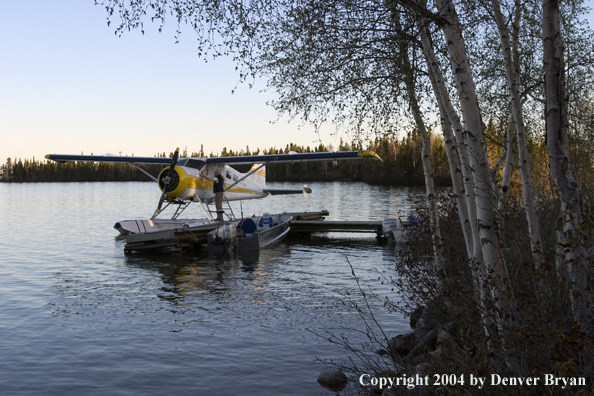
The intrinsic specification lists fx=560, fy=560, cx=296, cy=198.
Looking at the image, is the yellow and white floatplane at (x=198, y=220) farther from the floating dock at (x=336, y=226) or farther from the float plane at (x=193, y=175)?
the floating dock at (x=336, y=226)

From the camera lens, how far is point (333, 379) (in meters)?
6.15

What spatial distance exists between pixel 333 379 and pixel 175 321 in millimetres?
3803

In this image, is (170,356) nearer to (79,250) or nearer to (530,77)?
(530,77)

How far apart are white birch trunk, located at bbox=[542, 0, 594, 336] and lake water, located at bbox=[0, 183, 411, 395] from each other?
1.46 metres

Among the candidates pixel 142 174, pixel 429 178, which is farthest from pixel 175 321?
pixel 142 174

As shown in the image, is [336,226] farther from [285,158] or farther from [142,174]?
[142,174]


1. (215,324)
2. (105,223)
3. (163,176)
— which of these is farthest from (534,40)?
(105,223)

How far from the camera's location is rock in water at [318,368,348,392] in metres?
6.10

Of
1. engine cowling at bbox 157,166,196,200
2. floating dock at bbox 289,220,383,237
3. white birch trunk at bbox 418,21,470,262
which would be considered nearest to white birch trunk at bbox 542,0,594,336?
white birch trunk at bbox 418,21,470,262

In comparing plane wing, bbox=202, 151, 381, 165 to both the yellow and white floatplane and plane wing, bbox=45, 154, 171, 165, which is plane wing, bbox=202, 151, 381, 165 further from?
plane wing, bbox=45, 154, 171, 165

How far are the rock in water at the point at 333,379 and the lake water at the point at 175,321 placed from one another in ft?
0.35

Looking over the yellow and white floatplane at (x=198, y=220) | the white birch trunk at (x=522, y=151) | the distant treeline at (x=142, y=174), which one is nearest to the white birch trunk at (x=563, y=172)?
the white birch trunk at (x=522, y=151)

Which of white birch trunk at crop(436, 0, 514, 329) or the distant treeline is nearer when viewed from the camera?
white birch trunk at crop(436, 0, 514, 329)

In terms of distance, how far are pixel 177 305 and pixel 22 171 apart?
581 feet
